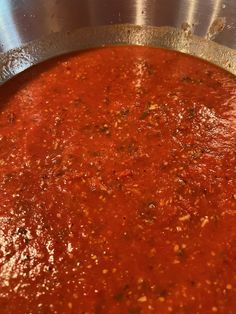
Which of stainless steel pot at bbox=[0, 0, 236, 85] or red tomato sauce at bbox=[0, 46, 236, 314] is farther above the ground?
stainless steel pot at bbox=[0, 0, 236, 85]

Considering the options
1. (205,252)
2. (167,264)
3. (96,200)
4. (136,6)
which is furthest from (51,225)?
(136,6)

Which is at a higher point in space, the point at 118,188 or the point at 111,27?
the point at 111,27

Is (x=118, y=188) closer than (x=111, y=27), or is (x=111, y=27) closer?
(x=118, y=188)

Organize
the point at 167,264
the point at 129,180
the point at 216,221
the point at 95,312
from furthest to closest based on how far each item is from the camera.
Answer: the point at 129,180 → the point at 216,221 → the point at 167,264 → the point at 95,312

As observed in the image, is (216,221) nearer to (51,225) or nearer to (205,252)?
(205,252)
